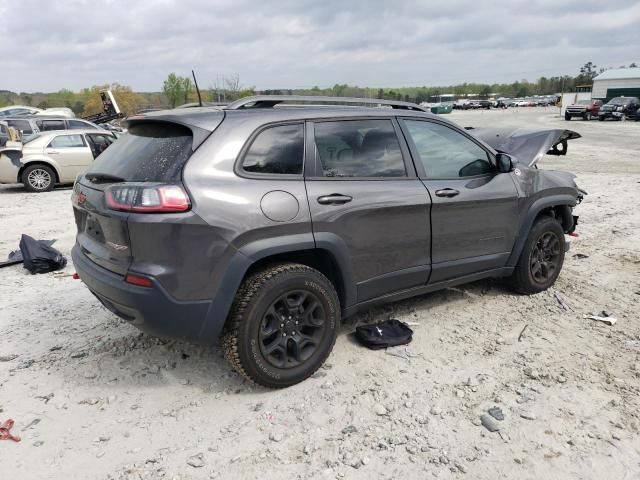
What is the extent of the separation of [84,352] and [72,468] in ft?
4.35

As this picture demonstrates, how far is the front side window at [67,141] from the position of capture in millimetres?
11883

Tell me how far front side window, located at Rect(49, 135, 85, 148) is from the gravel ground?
8.26 m

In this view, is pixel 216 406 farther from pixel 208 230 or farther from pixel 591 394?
pixel 591 394

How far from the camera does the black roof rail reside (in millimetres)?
3379

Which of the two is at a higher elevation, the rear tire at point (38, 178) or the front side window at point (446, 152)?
the front side window at point (446, 152)

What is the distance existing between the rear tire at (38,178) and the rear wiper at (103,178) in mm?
9685

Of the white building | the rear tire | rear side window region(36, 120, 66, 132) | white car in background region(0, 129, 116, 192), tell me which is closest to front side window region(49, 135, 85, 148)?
white car in background region(0, 129, 116, 192)

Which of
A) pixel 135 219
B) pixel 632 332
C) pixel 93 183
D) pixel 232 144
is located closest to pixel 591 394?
pixel 632 332

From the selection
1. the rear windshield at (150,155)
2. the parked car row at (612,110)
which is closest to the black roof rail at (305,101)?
Result: the rear windshield at (150,155)

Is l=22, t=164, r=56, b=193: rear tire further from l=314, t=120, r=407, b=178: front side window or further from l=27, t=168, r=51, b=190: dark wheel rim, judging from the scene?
l=314, t=120, r=407, b=178: front side window

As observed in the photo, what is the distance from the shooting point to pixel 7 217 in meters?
8.87

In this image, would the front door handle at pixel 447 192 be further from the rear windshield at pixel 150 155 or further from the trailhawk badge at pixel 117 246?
the trailhawk badge at pixel 117 246

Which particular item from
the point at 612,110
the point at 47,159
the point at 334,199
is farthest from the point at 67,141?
the point at 612,110

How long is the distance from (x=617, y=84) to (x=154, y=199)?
2871 inches
